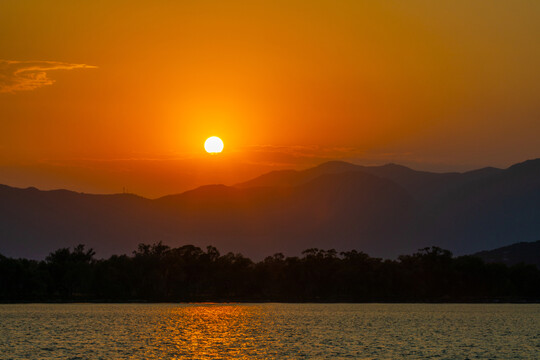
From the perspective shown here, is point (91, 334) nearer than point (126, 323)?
Yes

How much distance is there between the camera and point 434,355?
84188mm

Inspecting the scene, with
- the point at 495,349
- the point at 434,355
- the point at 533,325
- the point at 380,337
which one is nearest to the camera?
the point at 434,355

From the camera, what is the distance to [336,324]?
13962 cm

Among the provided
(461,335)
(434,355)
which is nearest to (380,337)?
(461,335)

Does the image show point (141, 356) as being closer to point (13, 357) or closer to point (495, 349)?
point (13, 357)

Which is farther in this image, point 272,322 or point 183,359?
point 272,322

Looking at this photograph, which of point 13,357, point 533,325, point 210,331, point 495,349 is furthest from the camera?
point 533,325

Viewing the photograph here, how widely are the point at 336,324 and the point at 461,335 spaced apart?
30467 mm

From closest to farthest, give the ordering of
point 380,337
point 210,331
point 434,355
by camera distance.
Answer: point 434,355, point 380,337, point 210,331

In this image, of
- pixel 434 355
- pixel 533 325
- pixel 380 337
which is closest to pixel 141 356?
pixel 434 355

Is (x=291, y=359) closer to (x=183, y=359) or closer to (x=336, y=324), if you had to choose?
(x=183, y=359)

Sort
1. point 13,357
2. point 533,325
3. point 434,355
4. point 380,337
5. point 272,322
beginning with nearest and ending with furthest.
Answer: point 13,357
point 434,355
point 380,337
point 533,325
point 272,322

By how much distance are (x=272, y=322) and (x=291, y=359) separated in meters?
69.4

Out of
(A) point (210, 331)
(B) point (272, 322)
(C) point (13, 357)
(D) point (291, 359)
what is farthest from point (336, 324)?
(C) point (13, 357)
